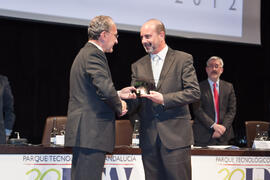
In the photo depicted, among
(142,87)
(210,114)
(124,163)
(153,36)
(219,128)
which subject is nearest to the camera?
(142,87)

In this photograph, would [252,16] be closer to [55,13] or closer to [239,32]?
[239,32]

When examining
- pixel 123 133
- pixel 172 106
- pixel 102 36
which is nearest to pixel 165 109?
pixel 172 106

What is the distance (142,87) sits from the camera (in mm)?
2818

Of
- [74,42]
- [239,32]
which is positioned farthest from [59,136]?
[239,32]

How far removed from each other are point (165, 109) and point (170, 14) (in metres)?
2.51

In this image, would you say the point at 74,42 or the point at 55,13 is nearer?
the point at 55,13

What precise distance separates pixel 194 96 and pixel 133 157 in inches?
31.6

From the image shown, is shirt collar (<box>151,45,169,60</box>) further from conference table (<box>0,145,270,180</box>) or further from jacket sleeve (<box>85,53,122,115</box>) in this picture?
conference table (<box>0,145,270,180</box>)

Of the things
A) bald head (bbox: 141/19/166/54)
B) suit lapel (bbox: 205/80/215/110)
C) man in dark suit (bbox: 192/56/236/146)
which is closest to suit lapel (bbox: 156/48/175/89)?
bald head (bbox: 141/19/166/54)

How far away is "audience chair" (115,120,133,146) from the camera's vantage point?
4.33 metres

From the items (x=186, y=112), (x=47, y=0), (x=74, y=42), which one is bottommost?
(x=186, y=112)

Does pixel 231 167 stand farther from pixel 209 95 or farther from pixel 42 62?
pixel 42 62

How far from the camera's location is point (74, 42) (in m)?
5.31

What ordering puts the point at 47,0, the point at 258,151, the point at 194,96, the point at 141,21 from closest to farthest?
the point at 194,96 → the point at 258,151 → the point at 47,0 → the point at 141,21
